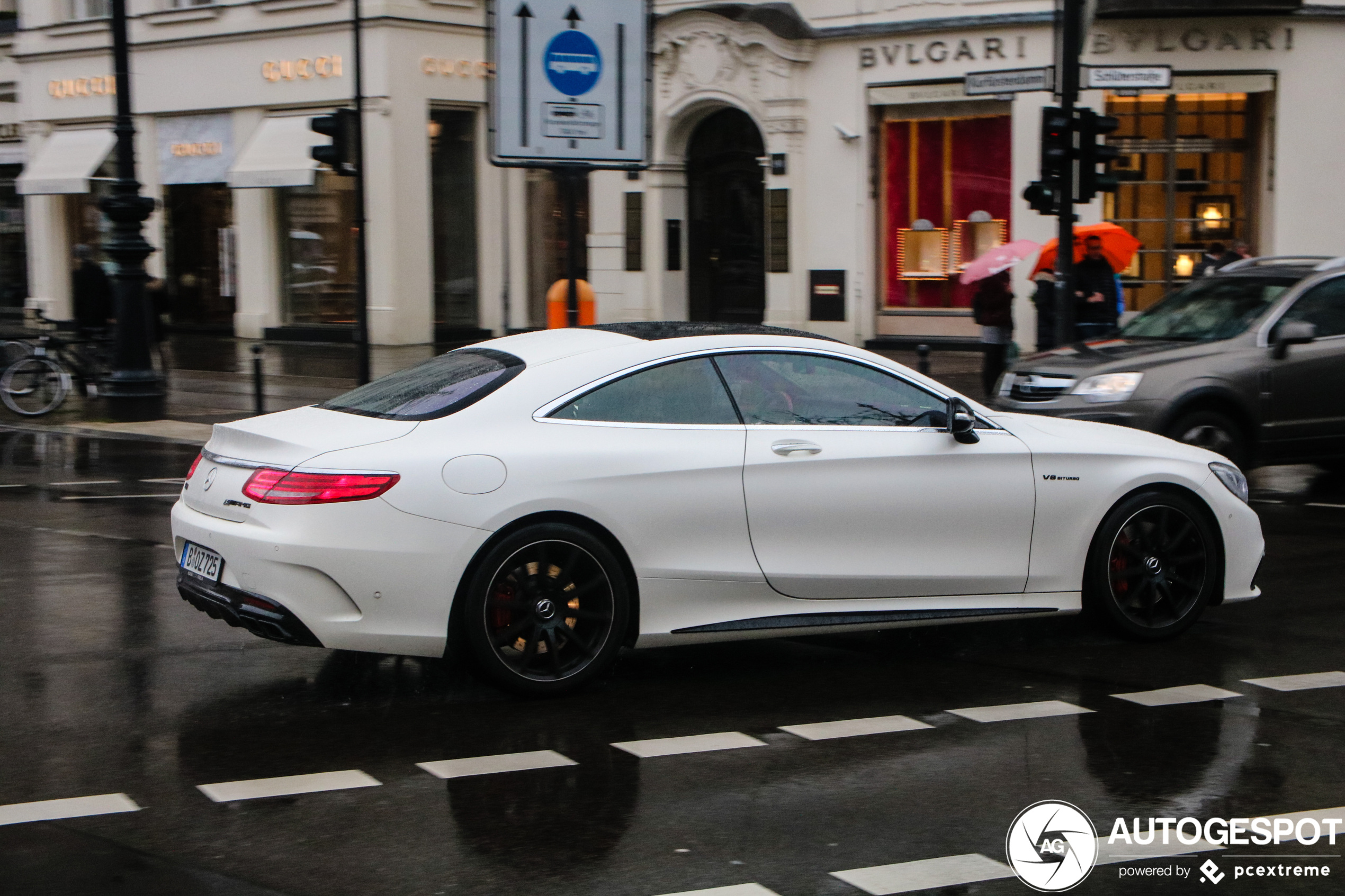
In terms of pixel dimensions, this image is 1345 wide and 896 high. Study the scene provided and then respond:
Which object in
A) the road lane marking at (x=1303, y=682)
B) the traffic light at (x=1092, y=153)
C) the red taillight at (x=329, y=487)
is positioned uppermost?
the traffic light at (x=1092, y=153)

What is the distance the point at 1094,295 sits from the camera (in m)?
17.3

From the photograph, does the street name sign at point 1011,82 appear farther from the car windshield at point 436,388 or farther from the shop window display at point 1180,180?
the car windshield at point 436,388

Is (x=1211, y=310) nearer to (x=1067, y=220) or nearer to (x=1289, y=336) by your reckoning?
(x=1289, y=336)

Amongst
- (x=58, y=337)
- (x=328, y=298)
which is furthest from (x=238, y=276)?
(x=58, y=337)

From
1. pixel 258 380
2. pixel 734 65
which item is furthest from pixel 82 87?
pixel 258 380

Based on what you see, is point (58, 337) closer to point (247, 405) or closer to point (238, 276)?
point (247, 405)

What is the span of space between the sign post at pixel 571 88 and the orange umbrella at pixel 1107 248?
6.58 m

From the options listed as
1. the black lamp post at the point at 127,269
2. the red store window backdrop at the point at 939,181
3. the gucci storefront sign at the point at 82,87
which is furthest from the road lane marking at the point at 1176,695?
the gucci storefront sign at the point at 82,87

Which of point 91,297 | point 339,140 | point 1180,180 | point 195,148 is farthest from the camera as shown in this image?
point 195,148

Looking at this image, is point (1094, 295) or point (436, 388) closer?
point (436, 388)

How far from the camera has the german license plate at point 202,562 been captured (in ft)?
20.7

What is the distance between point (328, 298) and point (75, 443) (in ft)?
46.3

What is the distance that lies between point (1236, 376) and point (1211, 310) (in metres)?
0.93

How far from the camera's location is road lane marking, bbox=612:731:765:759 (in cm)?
568
